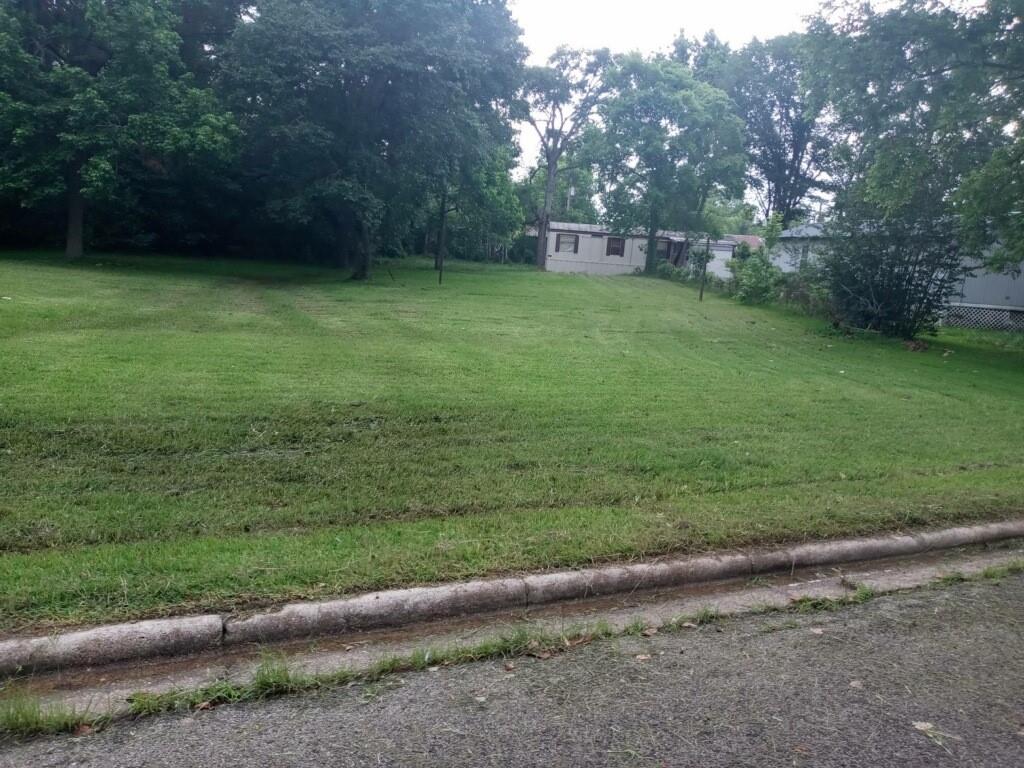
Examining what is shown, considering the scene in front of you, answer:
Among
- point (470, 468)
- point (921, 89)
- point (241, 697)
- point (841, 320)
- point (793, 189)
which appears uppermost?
point (793, 189)

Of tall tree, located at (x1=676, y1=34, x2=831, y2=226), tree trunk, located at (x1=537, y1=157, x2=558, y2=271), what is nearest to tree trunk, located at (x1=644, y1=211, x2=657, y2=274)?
tree trunk, located at (x1=537, y1=157, x2=558, y2=271)

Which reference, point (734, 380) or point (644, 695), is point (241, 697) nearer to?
point (644, 695)

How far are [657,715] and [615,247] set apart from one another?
4111 centimetres

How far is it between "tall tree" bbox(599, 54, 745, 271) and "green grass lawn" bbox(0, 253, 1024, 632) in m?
26.0

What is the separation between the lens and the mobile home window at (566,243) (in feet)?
140

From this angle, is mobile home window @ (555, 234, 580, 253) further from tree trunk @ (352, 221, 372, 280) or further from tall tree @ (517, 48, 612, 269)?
tree trunk @ (352, 221, 372, 280)

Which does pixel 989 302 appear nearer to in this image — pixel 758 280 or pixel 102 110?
pixel 758 280

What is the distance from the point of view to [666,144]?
36.8m

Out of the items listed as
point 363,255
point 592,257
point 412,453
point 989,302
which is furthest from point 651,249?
point 412,453

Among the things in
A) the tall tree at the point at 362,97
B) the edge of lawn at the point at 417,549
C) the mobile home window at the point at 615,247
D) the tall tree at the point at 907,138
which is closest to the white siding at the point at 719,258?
the mobile home window at the point at 615,247

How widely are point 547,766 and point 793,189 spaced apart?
54.7 meters

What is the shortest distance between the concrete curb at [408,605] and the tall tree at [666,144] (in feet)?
113

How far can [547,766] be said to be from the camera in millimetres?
2688

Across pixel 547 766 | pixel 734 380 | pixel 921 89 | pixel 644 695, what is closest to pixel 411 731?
pixel 547 766
